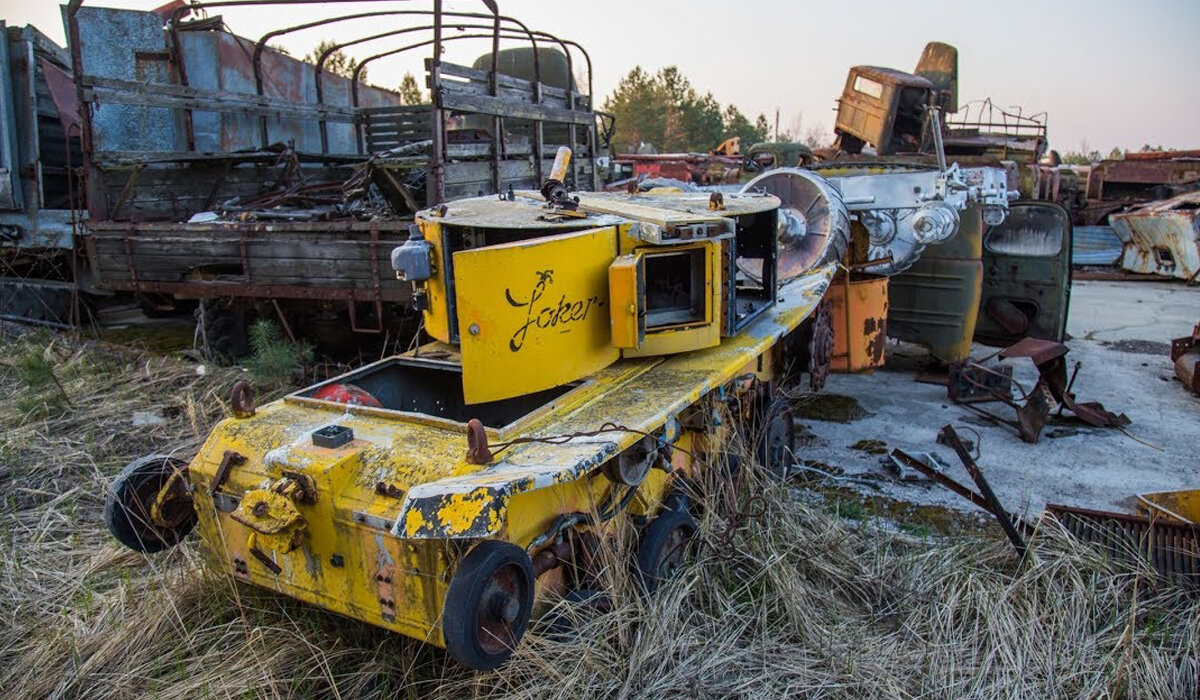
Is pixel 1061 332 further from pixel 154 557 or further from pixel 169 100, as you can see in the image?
pixel 169 100

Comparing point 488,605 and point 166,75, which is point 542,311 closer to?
point 488,605

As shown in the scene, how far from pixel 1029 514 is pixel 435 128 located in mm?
4199

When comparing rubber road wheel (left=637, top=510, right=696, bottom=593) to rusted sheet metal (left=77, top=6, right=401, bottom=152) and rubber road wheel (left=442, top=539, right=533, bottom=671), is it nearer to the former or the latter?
rubber road wheel (left=442, top=539, right=533, bottom=671)

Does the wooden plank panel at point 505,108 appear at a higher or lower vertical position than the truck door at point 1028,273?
higher

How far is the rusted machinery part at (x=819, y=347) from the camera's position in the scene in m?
5.43

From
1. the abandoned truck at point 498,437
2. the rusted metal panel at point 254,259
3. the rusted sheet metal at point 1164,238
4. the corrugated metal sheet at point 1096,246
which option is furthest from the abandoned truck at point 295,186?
the corrugated metal sheet at point 1096,246

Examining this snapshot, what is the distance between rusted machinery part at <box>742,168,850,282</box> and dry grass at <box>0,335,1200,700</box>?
83.7 inches

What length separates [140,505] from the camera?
3.30 m

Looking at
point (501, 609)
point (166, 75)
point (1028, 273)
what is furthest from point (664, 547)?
point (166, 75)

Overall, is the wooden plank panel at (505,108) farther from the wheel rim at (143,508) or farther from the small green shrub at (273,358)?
the wheel rim at (143,508)

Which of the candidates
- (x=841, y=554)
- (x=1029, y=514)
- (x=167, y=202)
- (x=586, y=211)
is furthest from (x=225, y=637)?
(x=167, y=202)

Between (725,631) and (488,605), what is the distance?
1.13 metres

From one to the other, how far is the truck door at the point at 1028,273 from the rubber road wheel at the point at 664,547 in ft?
17.0

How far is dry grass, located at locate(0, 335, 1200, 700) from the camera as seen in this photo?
3033mm
